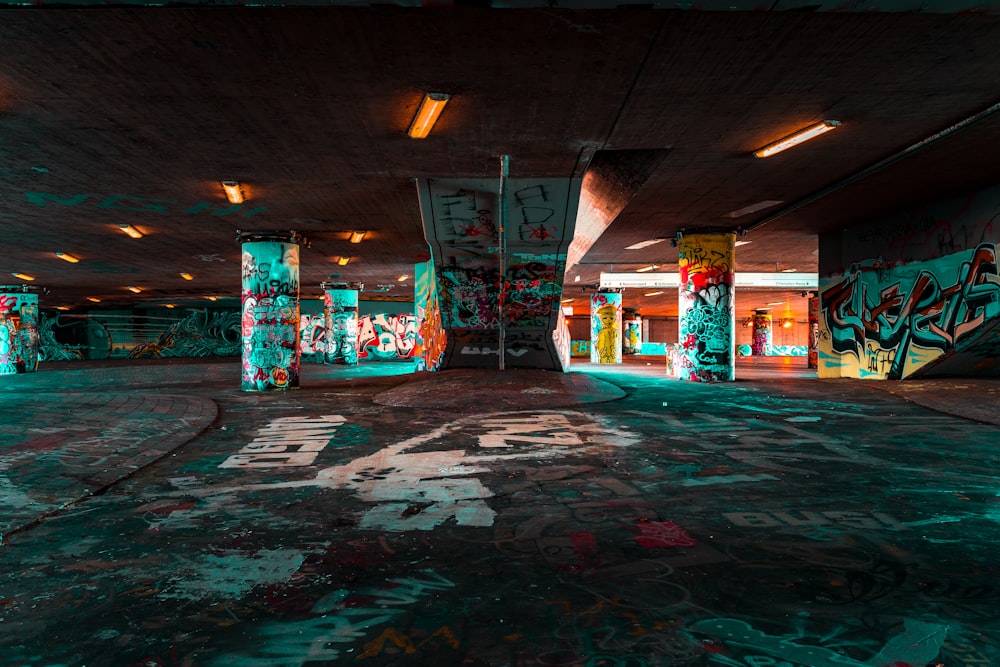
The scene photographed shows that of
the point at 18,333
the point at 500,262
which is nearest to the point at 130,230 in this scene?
the point at 500,262

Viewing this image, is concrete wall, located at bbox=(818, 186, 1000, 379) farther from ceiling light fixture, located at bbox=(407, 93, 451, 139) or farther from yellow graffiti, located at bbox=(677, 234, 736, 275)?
ceiling light fixture, located at bbox=(407, 93, 451, 139)

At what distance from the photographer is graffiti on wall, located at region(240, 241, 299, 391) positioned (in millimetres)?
19156

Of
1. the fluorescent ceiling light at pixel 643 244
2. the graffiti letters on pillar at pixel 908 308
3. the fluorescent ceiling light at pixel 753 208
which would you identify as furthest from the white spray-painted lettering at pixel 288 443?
the graffiti letters on pillar at pixel 908 308

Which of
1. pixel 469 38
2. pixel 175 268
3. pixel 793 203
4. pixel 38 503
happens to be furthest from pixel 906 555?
pixel 175 268

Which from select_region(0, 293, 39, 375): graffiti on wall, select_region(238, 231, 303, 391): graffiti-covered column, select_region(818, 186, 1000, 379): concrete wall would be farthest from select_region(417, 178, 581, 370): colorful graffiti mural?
select_region(0, 293, 39, 375): graffiti on wall

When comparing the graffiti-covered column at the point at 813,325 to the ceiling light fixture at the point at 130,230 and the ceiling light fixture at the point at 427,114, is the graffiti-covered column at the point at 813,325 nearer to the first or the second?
the ceiling light fixture at the point at 427,114

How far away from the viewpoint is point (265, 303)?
1919cm

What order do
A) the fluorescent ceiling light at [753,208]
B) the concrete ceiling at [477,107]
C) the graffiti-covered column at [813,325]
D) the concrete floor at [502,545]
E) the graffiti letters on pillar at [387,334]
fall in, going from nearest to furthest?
1. the concrete floor at [502,545]
2. the concrete ceiling at [477,107]
3. the fluorescent ceiling light at [753,208]
4. the graffiti-covered column at [813,325]
5. the graffiti letters on pillar at [387,334]

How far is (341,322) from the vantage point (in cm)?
3653

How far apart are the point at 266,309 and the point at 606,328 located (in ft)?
81.4

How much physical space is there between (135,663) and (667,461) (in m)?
6.41

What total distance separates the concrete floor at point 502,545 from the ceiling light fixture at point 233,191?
5.86 m

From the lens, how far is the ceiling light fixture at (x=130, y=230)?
60.1 ft

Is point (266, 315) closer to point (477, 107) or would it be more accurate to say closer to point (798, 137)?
point (477, 107)
